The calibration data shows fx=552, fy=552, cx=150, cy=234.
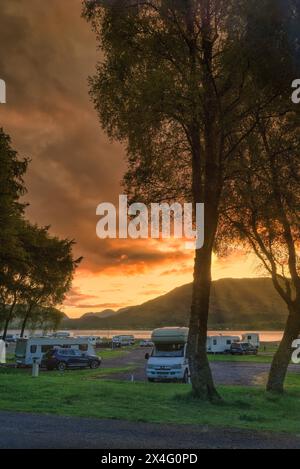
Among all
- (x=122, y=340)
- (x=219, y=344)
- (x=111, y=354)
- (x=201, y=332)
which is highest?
(x=201, y=332)

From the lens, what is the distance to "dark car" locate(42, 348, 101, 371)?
45.7m

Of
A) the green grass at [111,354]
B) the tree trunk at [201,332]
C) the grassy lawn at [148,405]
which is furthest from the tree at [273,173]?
the green grass at [111,354]

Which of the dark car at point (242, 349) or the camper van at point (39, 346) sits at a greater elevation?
the camper van at point (39, 346)

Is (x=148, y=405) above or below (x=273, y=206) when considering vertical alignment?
below

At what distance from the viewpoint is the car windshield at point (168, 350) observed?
32.9 meters

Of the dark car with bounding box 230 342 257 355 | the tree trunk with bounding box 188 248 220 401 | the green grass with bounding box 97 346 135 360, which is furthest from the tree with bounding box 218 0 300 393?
the dark car with bounding box 230 342 257 355

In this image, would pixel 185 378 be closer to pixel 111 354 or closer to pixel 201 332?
pixel 201 332

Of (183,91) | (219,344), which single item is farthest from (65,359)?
(219,344)

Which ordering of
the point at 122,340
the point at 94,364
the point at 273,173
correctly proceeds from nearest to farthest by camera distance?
the point at 273,173 → the point at 94,364 → the point at 122,340

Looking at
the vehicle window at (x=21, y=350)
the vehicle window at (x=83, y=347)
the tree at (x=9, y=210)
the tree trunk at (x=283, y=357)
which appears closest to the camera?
the tree trunk at (x=283, y=357)

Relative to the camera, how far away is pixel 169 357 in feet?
107

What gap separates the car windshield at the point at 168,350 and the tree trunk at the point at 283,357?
8768 millimetres

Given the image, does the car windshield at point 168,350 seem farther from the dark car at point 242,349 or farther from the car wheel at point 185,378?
the dark car at point 242,349

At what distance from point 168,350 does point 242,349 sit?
44533mm
